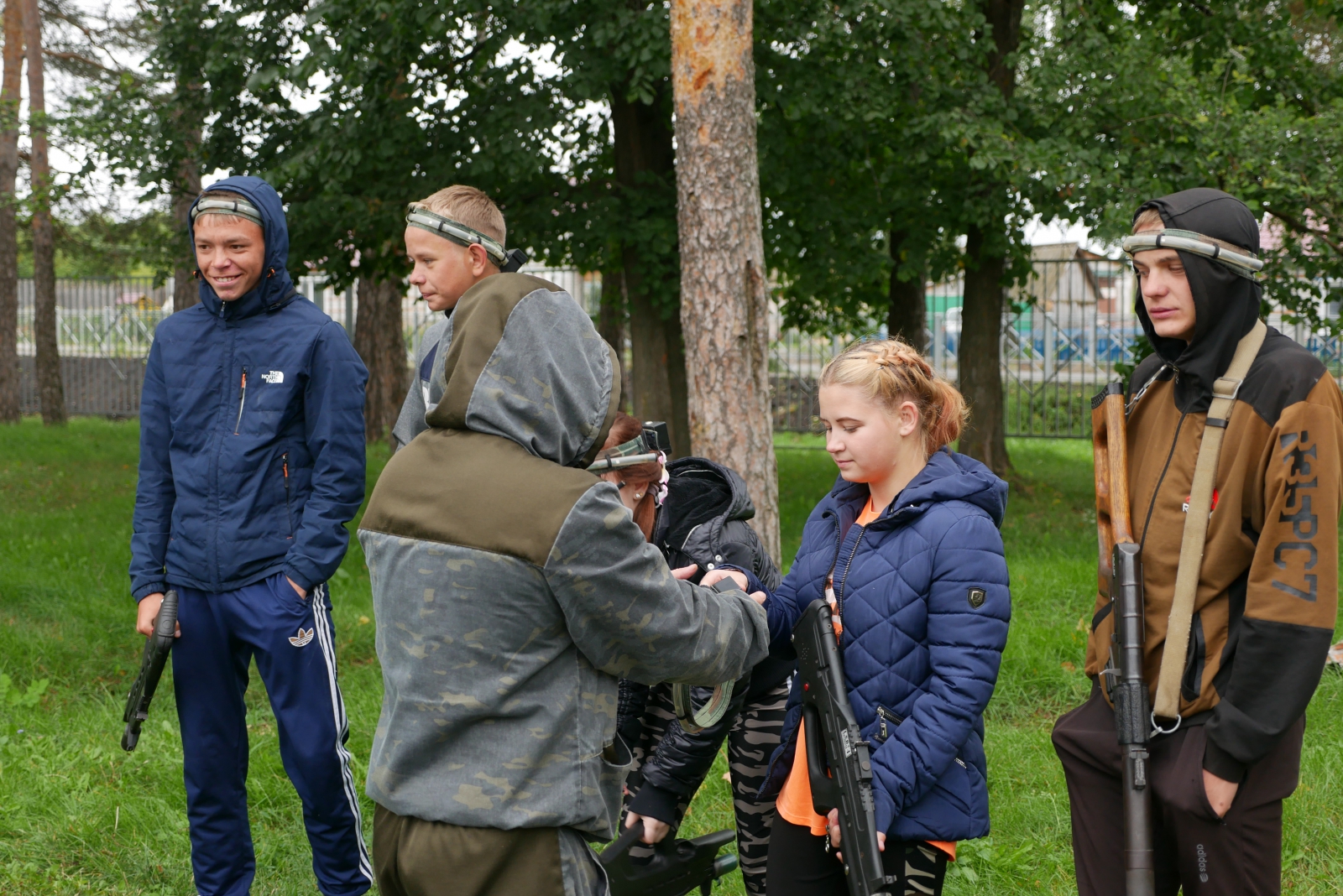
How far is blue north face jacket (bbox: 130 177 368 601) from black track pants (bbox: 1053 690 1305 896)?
214cm

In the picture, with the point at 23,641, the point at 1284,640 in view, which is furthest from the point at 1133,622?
the point at 23,641

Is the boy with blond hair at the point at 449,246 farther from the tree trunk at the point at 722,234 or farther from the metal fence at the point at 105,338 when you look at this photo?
the metal fence at the point at 105,338

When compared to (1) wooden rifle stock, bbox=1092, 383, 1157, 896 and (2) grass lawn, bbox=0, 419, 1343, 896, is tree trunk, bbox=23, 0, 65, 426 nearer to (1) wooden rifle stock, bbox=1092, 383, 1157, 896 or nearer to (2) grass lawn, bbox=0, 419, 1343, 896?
(2) grass lawn, bbox=0, 419, 1343, 896

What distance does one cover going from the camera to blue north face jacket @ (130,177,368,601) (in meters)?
3.47

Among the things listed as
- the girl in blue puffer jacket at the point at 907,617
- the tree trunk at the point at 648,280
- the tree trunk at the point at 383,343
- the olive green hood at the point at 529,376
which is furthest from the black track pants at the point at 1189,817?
the tree trunk at the point at 383,343

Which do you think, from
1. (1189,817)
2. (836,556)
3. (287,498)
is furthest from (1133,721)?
(287,498)

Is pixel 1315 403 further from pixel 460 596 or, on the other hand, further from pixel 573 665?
pixel 460 596

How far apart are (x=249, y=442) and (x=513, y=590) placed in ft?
6.13

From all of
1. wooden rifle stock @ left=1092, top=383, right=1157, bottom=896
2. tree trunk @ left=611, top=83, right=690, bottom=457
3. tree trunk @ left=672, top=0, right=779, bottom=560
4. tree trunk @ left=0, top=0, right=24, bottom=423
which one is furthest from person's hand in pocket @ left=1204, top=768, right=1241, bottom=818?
tree trunk @ left=0, top=0, right=24, bottom=423

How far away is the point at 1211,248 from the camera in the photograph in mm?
2402

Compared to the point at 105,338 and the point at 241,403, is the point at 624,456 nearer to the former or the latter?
the point at 241,403

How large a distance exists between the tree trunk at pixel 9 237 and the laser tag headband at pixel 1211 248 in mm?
16675

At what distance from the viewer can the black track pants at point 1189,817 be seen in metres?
2.36

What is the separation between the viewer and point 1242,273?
8.04 ft
